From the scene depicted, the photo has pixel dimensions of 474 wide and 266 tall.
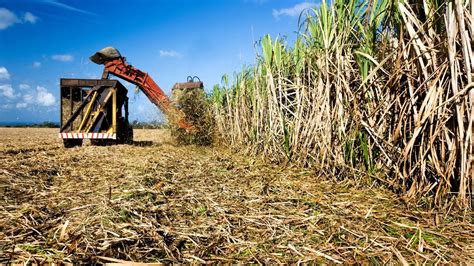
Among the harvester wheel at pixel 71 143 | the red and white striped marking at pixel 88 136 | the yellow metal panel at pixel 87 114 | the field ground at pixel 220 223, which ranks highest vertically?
the yellow metal panel at pixel 87 114

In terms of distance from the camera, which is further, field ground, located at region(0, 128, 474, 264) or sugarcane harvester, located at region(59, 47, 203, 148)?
sugarcane harvester, located at region(59, 47, 203, 148)

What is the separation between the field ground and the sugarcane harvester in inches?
166

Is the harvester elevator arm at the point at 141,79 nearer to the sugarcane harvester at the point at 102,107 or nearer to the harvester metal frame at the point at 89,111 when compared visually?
the sugarcane harvester at the point at 102,107

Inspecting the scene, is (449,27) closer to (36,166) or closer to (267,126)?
(267,126)

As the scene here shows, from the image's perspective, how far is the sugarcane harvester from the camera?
7.12 metres

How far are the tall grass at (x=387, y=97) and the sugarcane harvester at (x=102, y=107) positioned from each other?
4.46 m

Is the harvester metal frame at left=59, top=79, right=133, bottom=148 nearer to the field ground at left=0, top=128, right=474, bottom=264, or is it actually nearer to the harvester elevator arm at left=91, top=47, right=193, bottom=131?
the harvester elevator arm at left=91, top=47, right=193, bottom=131

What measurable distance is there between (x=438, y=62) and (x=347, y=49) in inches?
38.2

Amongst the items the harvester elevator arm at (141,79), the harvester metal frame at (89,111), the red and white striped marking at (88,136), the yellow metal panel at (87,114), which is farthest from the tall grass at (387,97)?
the yellow metal panel at (87,114)

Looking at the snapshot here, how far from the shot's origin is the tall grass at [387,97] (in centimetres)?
206

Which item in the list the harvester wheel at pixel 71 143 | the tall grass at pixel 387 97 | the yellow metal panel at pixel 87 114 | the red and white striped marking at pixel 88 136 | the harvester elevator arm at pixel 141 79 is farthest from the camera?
the harvester elevator arm at pixel 141 79

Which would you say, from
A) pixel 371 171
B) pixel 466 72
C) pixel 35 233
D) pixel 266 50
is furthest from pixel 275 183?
pixel 266 50

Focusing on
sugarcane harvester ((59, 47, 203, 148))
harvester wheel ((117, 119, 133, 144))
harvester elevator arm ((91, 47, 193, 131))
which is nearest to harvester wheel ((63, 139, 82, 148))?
sugarcane harvester ((59, 47, 203, 148))

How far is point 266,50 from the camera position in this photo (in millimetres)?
4562
